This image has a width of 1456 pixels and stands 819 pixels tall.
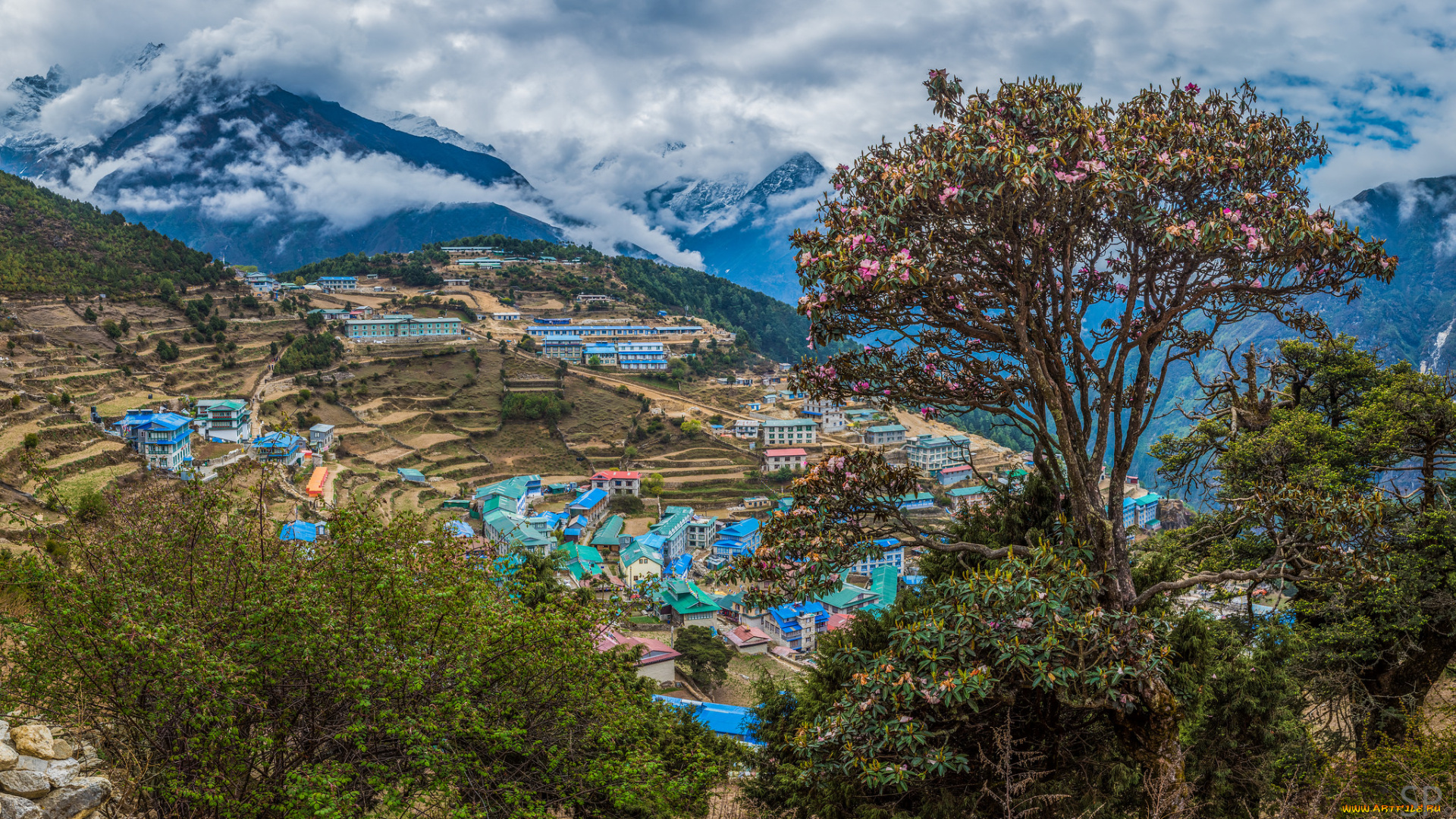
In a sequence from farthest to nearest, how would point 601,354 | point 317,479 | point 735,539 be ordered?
1. point 601,354
2. point 735,539
3. point 317,479

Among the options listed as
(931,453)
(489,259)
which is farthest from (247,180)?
(931,453)

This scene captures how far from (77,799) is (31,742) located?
0.65 m

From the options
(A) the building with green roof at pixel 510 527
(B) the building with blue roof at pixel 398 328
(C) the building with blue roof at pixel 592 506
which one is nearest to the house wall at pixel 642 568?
(A) the building with green roof at pixel 510 527

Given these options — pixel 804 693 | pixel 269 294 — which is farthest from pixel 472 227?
pixel 804 693

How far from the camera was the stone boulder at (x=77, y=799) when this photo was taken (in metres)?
3.82

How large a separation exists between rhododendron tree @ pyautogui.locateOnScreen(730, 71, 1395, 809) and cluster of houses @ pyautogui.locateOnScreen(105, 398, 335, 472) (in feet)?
81.7

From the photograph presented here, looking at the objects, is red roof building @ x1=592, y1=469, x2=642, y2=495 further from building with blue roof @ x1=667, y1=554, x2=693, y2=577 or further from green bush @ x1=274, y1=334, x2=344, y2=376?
green bush @ x1=274, y1=334, x2=344, y2=376

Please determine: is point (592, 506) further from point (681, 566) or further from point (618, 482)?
point (681, 566)

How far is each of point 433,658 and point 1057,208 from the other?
4058 millimetres

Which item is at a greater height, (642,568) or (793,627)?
(642,568)

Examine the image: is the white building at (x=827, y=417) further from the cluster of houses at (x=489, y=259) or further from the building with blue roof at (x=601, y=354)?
the cluster of houses at (x=489, y=259)

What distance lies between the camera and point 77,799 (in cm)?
389

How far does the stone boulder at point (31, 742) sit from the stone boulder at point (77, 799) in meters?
0.43

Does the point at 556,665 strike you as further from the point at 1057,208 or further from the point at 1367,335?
the point at 1367,335
